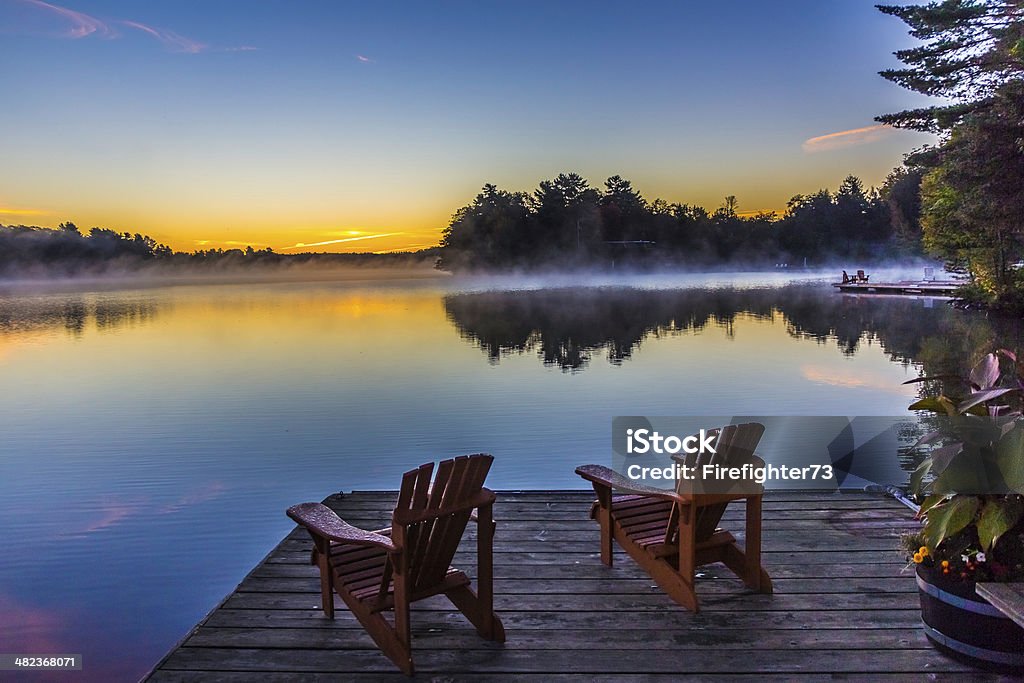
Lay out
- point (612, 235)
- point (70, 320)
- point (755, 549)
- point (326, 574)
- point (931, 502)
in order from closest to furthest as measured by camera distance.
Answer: point (931, 502)
point (326, 574)
point (755, 549)
point (70, 320)
point (612, 235)

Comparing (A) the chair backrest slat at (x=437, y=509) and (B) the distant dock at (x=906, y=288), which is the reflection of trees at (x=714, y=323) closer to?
(B) the distant dock at (x=906, y=288)

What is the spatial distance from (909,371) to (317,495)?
1390 centimetres

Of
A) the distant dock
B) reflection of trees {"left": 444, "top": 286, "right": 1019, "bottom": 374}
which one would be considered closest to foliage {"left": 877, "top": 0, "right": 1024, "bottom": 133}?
reflection of trees {"left": 444, "top": 286, "right": 1019, "bottom": 374}

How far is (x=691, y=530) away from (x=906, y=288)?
44601mm

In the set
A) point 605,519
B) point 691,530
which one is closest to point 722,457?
point 691,530

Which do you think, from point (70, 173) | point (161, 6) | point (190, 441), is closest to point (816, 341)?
point (190, 441)

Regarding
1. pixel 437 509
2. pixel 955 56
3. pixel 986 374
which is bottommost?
pixel 437 509

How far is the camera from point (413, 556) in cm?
316

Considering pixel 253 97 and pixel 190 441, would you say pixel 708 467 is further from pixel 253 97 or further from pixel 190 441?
pixel 253 97

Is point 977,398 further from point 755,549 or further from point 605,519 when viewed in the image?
point 605,519

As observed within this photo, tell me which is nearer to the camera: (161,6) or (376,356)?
(376,356)

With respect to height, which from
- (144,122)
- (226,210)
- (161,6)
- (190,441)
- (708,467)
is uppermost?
(161,6)

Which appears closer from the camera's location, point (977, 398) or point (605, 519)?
point (977, 398)

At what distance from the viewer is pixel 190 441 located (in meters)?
11.0
